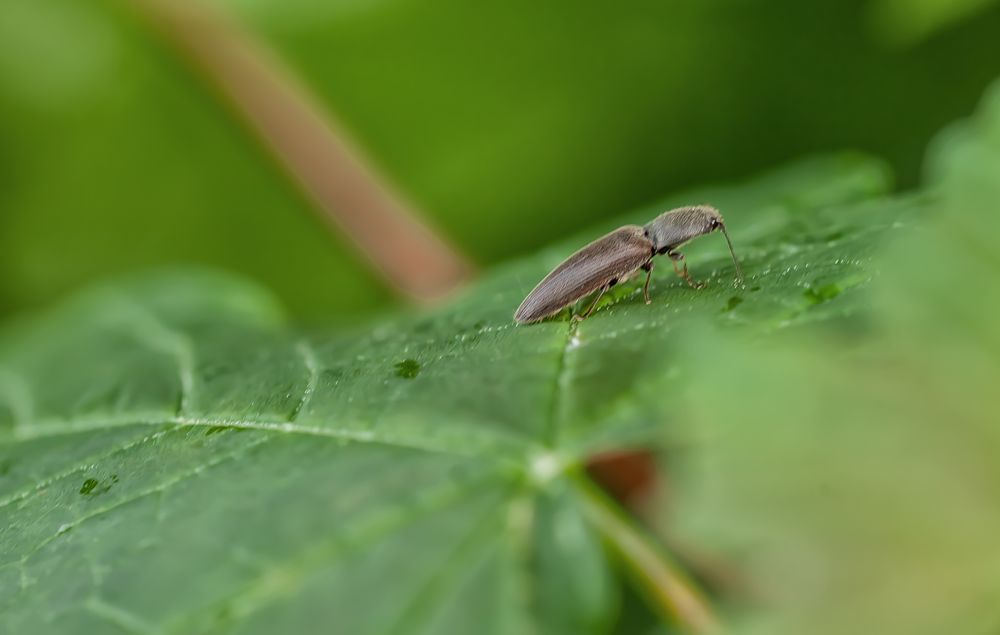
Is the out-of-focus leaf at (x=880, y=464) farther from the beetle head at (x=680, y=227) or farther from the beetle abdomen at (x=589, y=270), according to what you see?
the beetle head at (x=680, y=227)

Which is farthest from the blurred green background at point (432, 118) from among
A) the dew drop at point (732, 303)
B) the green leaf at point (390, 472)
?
the dew drop at point (732, 303)

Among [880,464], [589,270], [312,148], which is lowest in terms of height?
[589,270]

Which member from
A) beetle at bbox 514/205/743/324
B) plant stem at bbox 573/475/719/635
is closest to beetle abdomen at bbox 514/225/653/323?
beetle at bbox 514/205/743/324

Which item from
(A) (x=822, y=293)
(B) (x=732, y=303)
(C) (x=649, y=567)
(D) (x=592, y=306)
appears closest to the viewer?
(C) (x=649, y=567)

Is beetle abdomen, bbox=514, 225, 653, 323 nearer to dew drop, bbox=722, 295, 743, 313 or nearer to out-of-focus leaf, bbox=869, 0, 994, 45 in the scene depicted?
dew drop, bbox=722, 295, 743, 313

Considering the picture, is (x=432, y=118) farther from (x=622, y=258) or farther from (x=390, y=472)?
(x=390, y=472)

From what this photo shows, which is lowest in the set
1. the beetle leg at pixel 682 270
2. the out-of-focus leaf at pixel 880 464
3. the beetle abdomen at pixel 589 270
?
the beetle leg at pixel 682 270

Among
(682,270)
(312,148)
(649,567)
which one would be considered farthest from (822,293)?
(312,148)

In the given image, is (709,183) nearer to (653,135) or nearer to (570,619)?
(653,135)
